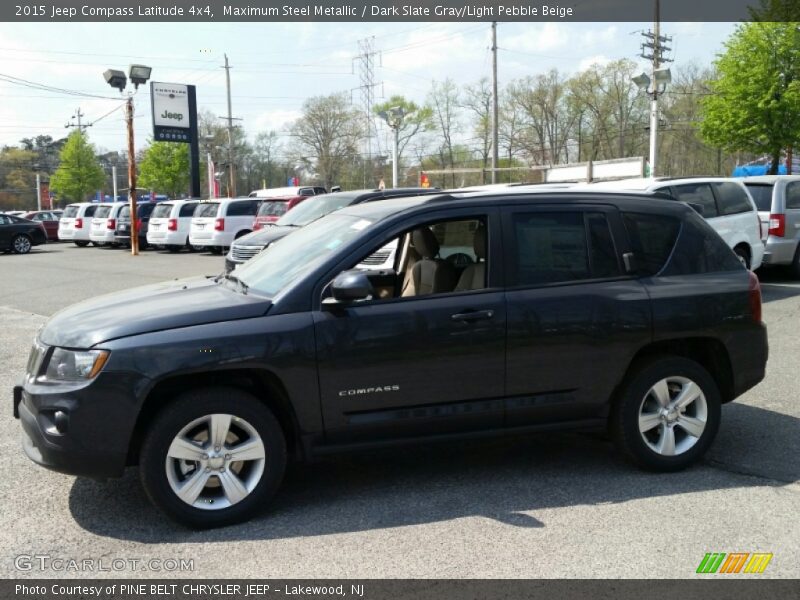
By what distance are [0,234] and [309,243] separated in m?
27.6

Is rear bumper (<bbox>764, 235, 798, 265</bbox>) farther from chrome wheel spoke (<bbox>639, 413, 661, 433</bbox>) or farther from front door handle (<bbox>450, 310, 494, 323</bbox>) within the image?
front door handle (<bbox>450, 310, 494, 323</bbox>)

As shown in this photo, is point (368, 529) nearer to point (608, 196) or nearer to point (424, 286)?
point (424, 286)

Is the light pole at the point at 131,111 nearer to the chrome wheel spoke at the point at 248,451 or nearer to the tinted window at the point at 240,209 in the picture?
the tinted window at the point at 240,209

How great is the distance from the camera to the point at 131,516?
434 cm

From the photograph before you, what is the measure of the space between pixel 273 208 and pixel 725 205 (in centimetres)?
1279

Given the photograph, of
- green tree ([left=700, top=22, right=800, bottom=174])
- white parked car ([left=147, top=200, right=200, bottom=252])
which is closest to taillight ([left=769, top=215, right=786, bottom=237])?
green tree ([left=700, top=22, right=800, bottom=174])

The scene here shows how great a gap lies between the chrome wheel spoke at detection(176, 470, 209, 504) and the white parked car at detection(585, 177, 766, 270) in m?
8.59

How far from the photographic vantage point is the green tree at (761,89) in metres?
25.4

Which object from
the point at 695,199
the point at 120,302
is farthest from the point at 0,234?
the point at 120,302

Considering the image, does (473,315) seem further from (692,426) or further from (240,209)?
(240,209)

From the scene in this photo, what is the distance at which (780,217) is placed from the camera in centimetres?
1376

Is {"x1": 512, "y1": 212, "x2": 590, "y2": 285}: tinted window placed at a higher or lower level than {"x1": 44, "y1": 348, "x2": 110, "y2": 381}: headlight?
higher

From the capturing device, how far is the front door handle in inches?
177

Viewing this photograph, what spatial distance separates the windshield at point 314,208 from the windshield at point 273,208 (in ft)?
19.7
